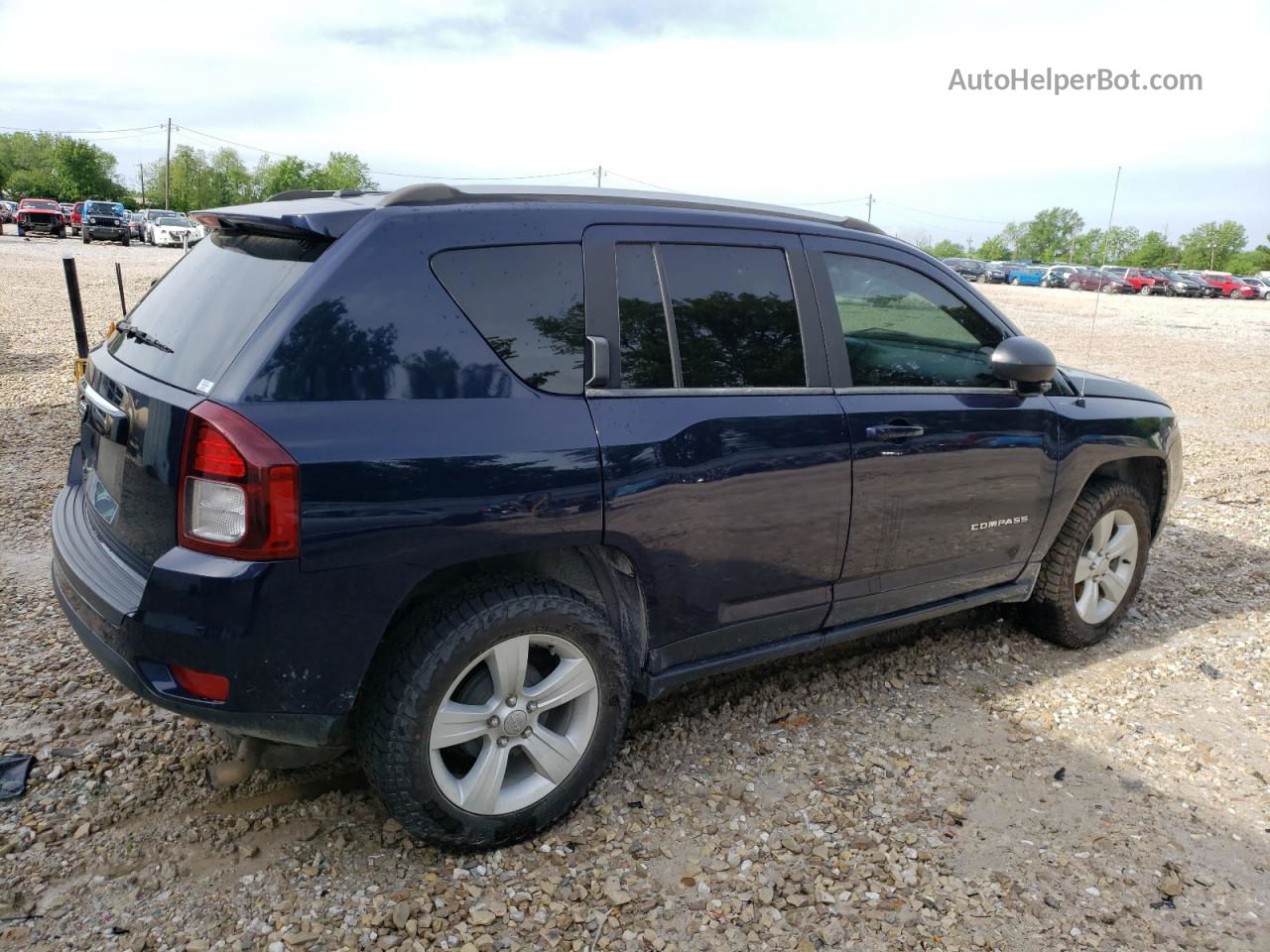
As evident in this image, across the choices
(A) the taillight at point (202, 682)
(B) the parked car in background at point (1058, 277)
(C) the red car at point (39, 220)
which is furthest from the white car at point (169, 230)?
(B) the parked car in background at point (1058, 277)

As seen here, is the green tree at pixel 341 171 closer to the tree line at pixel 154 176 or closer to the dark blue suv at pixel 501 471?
the tree line at pixel 154 176

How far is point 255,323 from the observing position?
8.28 ft

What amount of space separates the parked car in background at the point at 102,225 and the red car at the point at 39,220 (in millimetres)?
3019

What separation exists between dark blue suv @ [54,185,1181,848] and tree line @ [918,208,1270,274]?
77.9 m

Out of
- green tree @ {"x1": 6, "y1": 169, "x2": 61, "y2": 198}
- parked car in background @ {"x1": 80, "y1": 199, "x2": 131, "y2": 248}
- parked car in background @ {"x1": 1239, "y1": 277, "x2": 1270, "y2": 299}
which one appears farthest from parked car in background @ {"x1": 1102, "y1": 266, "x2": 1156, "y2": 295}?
green tree @ {"x1": 6, "y1": 169, "x2": 61, "y2": 198}

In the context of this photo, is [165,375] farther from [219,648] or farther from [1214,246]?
[1214,246]

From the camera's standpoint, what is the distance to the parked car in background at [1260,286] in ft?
165

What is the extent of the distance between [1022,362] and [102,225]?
43.7m

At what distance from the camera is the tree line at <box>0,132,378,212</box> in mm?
88500

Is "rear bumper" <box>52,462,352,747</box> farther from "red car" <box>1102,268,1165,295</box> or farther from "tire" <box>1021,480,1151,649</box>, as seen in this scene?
"red car" <box>1102,268,1165,295</box>

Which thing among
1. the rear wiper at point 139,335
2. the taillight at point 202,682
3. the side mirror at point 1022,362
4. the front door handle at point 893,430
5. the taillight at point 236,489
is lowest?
the taillight at point 202,682

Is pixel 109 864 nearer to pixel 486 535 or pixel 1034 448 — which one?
pixel 486 535

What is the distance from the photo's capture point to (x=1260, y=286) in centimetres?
5103

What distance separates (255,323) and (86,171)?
341 feet
